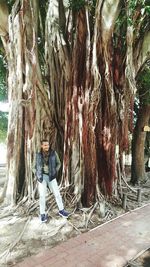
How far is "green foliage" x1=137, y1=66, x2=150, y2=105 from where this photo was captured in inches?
213

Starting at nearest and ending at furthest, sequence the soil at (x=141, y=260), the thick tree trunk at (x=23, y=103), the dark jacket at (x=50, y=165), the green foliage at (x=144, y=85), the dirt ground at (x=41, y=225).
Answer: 1. the soil at (x=141, y=260)
2. the dirt ground at (x=41, y=225)
3. the dark jacket at (x=50, y=165)
4. the thick tree trunk at (x=23, y=103)
5. the green foliage at (x=144, y=85)

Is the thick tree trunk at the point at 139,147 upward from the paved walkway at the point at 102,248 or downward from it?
upward

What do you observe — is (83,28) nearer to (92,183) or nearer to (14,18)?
(14,18)

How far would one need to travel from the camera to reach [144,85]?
5.86 metres

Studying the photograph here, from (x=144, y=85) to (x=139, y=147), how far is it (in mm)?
1555

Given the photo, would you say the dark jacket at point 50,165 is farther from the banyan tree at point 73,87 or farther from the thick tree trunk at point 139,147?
the thick tree trunk at point 139,147

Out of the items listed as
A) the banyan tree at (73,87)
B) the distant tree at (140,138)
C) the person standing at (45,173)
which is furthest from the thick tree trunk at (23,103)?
the distant tree at (140,138)

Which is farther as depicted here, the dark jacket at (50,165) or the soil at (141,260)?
the dark jacket at (50,165)

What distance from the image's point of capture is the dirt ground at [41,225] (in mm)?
2545

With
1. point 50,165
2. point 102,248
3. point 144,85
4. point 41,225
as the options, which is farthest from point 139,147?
point 102,248

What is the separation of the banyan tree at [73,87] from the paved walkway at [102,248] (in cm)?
73

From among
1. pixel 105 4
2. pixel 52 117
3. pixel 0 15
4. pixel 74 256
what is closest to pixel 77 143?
pixel 52 117

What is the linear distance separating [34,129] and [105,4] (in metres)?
1.99

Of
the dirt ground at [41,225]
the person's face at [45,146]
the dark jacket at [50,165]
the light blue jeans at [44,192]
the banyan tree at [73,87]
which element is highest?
the banyan tree at [73,87]
